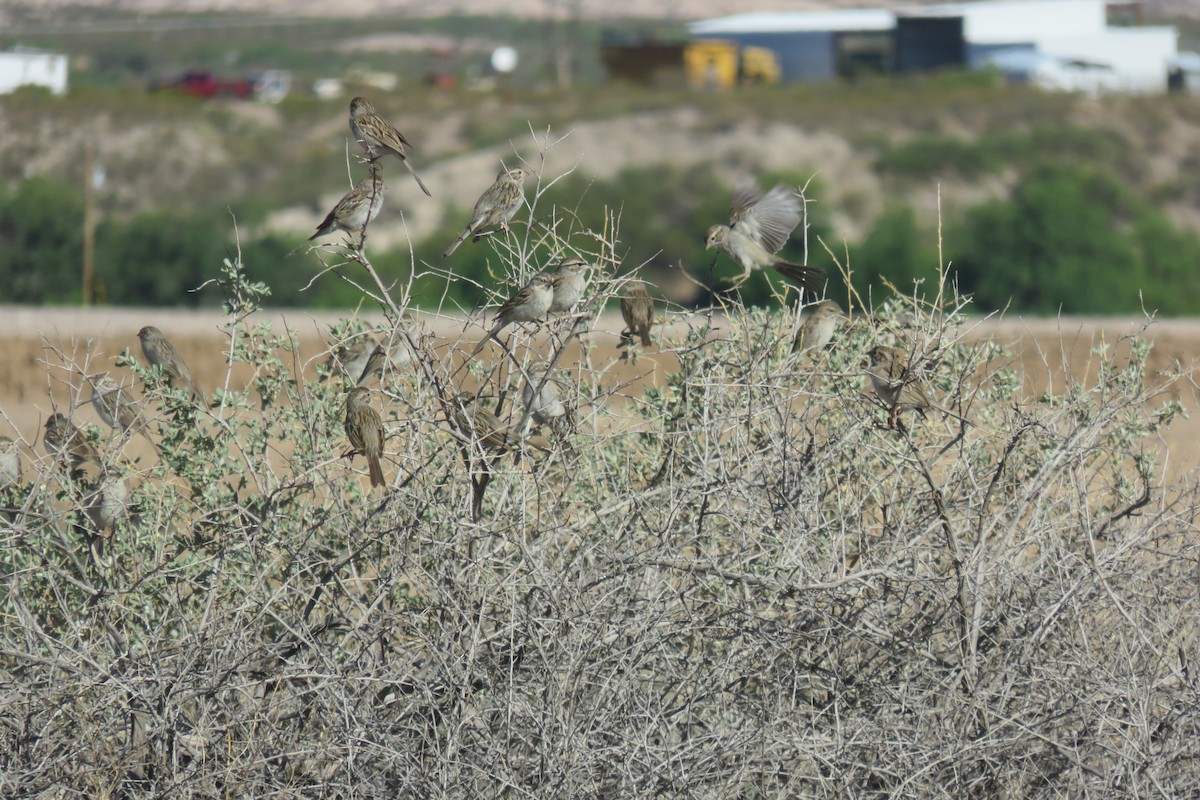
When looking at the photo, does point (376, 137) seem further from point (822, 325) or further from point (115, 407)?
point (822, 325)

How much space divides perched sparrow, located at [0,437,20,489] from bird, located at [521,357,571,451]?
6.14 ft

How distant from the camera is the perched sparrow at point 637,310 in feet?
19.6

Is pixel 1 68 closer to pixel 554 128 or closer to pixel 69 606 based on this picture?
pixel 554 128

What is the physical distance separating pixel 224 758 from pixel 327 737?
0.35 m

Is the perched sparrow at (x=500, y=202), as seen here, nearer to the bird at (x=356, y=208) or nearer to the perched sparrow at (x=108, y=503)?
the bird at (x=356, y=208)

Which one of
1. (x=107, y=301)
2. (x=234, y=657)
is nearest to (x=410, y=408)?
(x=234, y=657)

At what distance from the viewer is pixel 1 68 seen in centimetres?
4916

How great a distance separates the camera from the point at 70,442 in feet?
18.0

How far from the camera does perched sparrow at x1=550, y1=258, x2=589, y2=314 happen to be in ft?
17.9

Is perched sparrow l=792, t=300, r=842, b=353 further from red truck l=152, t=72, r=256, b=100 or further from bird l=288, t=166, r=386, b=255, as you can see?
red truck l=152, t=72, r=256, b=100

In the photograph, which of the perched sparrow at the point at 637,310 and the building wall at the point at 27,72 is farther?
the building wall at the point at 27,72

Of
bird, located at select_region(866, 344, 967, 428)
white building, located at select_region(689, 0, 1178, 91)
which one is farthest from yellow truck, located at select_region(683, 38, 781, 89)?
bird, located at select_region(866, 344, 967, 428)

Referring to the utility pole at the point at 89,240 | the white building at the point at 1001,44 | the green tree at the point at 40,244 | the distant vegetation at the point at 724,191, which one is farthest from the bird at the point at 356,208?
the white building at the point at 1001,44

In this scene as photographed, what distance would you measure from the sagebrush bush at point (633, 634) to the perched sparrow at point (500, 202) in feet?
1.49
